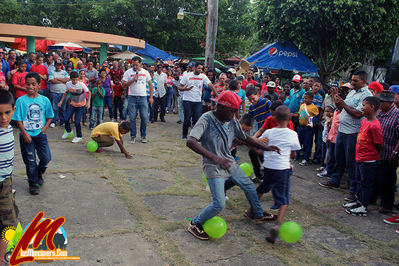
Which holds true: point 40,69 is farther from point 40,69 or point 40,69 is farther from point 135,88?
point 135,88

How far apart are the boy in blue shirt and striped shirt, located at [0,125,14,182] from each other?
124 cm

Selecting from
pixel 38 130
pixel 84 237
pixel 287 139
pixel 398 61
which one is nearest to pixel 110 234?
pixel 84 237

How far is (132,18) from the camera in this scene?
2945 centimetres

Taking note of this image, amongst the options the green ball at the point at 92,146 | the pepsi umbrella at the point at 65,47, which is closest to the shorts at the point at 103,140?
the green ball at the point at 92,146

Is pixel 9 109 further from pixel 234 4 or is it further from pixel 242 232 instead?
pixel 234 4

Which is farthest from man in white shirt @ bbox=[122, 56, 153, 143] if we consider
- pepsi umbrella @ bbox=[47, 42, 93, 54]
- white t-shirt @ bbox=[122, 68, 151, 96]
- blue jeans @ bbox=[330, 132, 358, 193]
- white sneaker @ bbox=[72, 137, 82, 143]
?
pepsi umbrella @ bbox=[47, 42, 93, 54]

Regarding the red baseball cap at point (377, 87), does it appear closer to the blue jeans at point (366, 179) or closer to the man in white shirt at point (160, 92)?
the blue jeans at point (366, 179)

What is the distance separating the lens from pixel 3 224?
9.77 feet

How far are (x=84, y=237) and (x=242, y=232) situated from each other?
1.80 metres

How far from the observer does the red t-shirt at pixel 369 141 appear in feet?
15.4

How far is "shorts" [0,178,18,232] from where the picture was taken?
2.99 meters

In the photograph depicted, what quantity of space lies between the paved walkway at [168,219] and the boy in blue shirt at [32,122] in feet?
1.09

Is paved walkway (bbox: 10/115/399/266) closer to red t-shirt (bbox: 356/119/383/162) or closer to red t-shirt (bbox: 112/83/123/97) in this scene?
red t-shirt (bbox: 356/119/383/162)

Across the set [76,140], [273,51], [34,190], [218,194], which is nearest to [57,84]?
[76,140]
